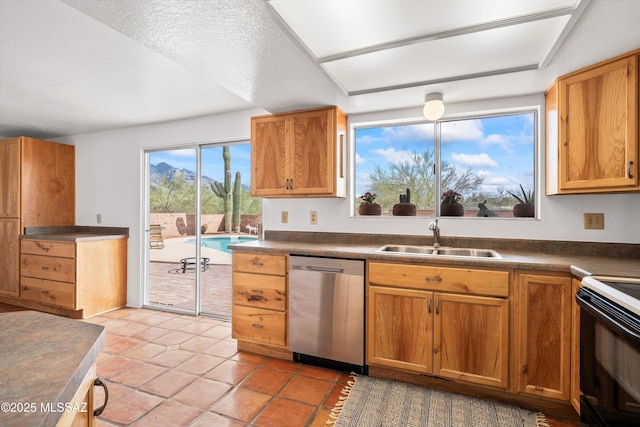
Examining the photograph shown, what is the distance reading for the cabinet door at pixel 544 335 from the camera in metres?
1.81

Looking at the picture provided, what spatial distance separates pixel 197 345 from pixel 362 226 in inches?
73.6

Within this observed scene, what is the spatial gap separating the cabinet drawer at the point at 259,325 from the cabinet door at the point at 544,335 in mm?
1684

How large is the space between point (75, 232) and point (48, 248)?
2.24ft

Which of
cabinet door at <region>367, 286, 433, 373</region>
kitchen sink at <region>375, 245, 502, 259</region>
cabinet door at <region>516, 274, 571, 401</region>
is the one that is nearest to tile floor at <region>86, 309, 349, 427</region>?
cabinet door at <region>367, 286, 433, 373</region>

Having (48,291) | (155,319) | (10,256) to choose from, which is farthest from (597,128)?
(10,256)

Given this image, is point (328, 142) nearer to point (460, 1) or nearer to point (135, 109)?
point (460, 1)

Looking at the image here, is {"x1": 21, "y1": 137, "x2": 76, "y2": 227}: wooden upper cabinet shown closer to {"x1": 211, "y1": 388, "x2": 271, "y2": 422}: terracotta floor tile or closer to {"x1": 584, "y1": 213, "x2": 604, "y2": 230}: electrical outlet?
{"x1": 211, "y1": 388, "x2": 271, "y2": 422}: terracotta floor tile

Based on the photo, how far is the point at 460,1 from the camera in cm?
146

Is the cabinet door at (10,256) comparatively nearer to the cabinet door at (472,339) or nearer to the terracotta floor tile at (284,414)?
the terracotta floor tile at (284,414)

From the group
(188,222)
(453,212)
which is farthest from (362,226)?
(188,222)

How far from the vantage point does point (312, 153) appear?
278 centimetres

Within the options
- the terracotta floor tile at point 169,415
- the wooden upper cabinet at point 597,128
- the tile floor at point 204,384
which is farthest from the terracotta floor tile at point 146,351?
the wooden upper cabinet at point 597,128

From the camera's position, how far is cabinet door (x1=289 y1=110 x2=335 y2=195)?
2.73m

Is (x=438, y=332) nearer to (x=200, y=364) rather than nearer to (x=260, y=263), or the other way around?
(x=260, y=263)
